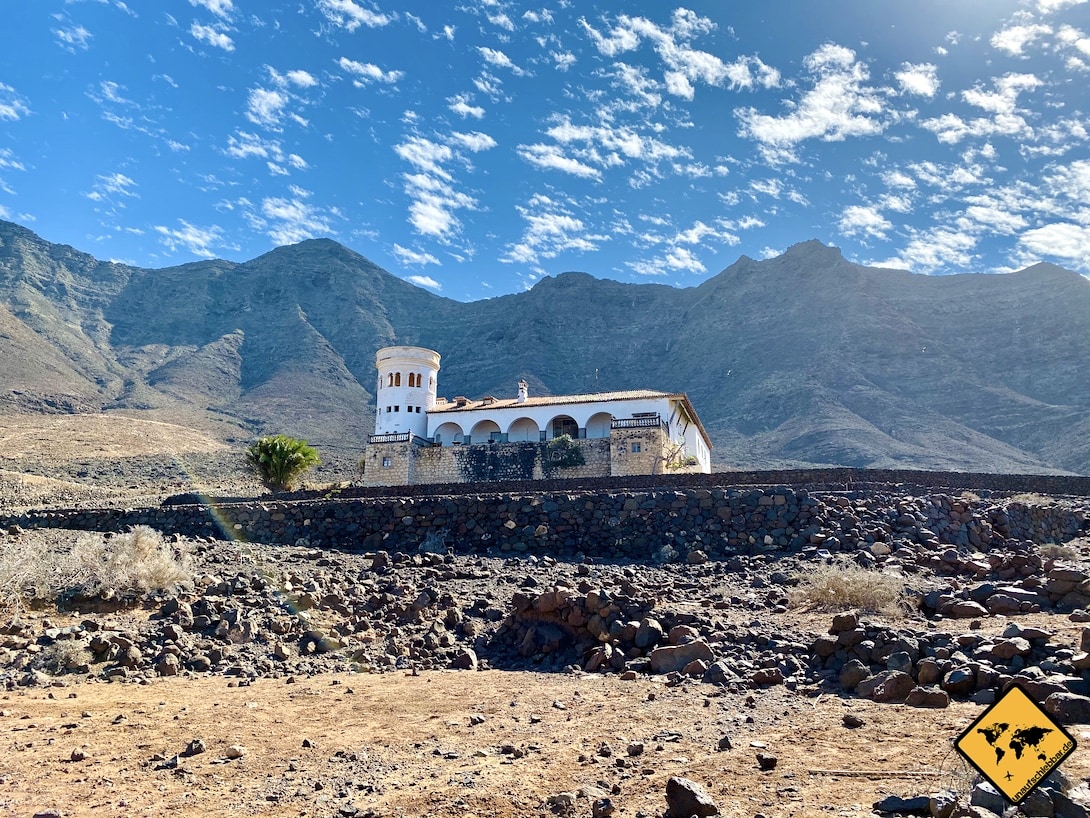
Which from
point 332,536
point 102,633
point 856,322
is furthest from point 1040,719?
Answer: point 856,322

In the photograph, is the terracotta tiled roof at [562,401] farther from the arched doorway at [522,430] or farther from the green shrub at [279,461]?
the green shrub at [279,461]

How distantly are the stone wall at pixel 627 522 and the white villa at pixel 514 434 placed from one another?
15.0 m

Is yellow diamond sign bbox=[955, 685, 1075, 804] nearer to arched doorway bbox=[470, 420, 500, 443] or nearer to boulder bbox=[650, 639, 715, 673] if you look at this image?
boulder bbox=[650, 639, 715, 673]

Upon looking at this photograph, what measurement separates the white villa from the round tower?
0.05 m

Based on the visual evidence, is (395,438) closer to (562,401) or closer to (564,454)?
(562,401)

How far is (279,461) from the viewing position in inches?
1351

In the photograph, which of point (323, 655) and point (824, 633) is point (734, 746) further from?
point (323, 655)

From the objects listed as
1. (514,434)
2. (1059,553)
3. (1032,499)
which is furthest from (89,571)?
(514,434)

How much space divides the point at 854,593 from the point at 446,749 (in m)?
7.42

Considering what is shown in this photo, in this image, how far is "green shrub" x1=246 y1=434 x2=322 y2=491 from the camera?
34.3 meters

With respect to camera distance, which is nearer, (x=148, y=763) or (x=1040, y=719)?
(x=1040, y=719)

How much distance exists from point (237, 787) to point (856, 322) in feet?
360

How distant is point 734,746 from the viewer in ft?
22.3

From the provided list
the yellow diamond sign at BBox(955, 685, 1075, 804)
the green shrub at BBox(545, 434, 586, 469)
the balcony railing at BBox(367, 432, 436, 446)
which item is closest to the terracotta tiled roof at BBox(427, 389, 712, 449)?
the balcony railing at BBox(367, 432, 436, 446)
